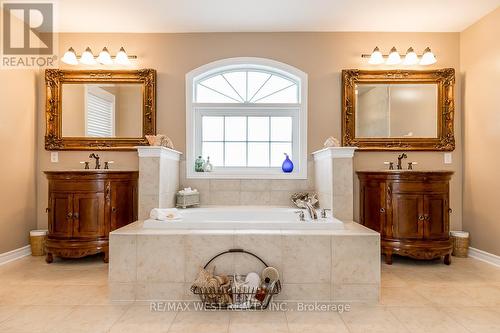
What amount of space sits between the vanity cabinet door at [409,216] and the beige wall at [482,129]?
736 mm

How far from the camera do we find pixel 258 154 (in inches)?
151

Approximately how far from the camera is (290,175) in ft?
11.9

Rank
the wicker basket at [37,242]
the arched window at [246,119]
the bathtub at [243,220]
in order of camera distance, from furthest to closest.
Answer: the arched window at [246,119]
the wicker basket at [37,242]
the bathtub at [243,220]

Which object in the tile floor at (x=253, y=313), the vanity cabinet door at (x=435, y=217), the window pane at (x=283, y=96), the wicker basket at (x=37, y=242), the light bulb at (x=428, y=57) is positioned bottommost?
the tile floor at (x=253, y=313)

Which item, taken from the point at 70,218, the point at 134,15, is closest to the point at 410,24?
the point at 134,15

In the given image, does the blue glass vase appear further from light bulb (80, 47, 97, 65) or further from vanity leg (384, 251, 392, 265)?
light bulb (80, 47, 97, 65)

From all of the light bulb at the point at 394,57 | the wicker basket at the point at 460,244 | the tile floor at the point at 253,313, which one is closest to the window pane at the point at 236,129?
the light bulb at the point at 394,57

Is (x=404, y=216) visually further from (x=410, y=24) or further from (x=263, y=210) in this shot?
(x=410, y=24)

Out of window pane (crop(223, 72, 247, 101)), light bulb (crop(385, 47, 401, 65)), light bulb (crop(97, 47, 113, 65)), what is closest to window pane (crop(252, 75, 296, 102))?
window pane (crop(223, 72, 247, 101))

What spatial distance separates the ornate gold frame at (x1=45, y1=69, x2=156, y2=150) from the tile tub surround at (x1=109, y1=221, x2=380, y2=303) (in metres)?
1.66

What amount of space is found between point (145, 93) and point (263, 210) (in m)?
1.83

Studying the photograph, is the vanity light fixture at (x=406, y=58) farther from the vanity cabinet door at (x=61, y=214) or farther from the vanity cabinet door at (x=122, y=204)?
the vanity cabinet door at (x=61, y=214)

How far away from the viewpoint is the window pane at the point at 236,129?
3.81 metres

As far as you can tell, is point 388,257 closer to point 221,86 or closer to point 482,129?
point 482,129
